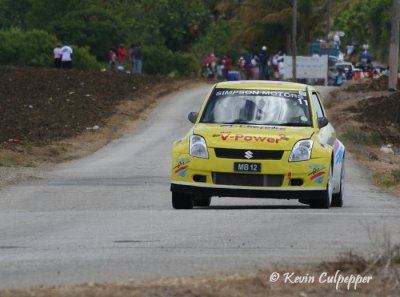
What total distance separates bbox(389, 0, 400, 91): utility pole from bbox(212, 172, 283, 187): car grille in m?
29.7

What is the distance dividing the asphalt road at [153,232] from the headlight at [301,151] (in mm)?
678

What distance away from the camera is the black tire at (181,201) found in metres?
16.3

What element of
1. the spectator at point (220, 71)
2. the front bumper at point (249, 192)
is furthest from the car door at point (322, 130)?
the spectator at point (220, 71)

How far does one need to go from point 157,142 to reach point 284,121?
749 inches

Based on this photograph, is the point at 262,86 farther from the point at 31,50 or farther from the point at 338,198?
the point at 31,50

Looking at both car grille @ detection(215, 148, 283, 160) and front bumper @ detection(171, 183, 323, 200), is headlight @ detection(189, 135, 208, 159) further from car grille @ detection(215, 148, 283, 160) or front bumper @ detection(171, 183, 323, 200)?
front bumper @ detection(171, 183, 323, 200)

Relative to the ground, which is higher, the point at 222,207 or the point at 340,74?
the point at 222,207

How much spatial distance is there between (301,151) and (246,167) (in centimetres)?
71

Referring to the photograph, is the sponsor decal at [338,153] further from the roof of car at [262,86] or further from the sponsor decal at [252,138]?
the sponsor decal at [252,138]

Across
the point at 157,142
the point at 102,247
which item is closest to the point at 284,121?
the point at 102,247

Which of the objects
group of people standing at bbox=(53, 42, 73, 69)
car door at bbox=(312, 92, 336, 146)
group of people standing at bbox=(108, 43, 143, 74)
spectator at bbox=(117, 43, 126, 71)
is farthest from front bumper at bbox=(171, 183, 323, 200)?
spectator at bbox=(117, 43, 126, 71)

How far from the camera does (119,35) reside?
71.4 metres

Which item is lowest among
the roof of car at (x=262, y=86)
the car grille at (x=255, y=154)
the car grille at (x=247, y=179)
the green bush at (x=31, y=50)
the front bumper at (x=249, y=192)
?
the green bush at (x=31, y=50)

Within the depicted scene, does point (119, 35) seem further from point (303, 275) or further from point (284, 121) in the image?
point (303, 275)
